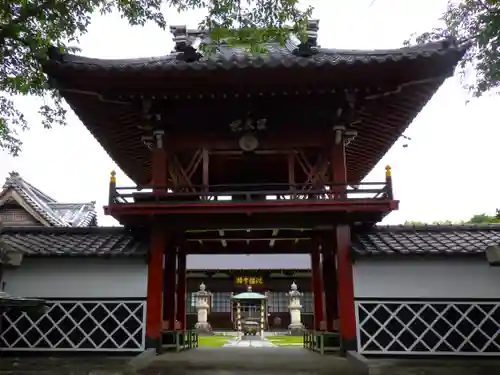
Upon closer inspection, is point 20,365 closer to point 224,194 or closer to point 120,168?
point 224,194

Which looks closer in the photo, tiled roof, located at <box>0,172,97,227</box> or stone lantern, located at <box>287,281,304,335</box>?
stone lantern, located at <box>287,281,304,335</box>

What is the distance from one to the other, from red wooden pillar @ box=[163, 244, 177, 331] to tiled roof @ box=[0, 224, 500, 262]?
141 cm

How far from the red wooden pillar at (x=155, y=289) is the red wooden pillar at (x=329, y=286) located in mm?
4042

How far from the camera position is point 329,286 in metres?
11.6

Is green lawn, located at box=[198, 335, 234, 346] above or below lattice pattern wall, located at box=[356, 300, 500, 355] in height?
below

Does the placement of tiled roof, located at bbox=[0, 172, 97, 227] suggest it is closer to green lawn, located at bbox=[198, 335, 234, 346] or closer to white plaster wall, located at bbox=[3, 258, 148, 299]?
green lawn, located at bbox=[198, 335, 234, 346]

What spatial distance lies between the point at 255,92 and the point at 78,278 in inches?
215

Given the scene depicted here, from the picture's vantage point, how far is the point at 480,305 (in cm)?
946

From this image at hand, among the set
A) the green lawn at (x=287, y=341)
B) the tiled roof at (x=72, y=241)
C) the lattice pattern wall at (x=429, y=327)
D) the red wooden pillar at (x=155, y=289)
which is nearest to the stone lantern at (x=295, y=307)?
the green lawn at (x=287, y=341)

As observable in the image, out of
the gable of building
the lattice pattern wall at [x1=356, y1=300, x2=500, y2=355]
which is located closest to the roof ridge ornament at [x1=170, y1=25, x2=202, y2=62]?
the gable of building

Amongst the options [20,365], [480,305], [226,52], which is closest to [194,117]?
[226,52]

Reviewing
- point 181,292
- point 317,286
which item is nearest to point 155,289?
point 181,292

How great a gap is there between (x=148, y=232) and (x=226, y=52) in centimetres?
520

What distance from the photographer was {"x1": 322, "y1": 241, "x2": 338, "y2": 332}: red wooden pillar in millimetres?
11406
